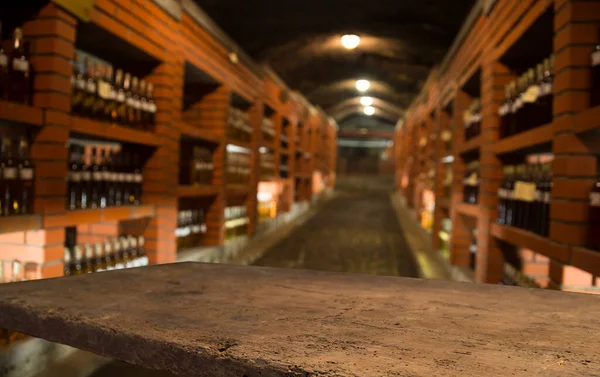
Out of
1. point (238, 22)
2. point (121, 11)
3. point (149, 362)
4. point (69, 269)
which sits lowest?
point (69, 269)

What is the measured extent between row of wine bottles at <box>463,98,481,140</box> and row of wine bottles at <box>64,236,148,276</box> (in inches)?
133

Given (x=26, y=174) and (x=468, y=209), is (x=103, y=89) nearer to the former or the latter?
(x=26, y=174)

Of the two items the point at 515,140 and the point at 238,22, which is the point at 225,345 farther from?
the point at 238,22

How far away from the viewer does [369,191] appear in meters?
16.8

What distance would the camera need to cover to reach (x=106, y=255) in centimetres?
345

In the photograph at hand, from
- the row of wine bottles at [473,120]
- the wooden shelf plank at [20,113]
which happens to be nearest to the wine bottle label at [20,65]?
the wooden shelf plank at [20,113]

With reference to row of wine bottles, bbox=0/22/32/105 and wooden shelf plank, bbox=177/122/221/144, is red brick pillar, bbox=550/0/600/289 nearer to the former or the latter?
row of wine bottles, bbox=0/22/32/105

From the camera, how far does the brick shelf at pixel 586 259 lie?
1893 millimetres

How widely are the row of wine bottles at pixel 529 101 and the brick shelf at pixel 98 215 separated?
3.00 metres

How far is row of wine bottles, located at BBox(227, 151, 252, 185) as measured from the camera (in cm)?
596

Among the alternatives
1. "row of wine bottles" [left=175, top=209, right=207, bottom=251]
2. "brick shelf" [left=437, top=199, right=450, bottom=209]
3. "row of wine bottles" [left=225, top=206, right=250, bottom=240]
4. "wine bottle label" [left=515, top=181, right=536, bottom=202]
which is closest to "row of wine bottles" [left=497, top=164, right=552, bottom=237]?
"wine bottle label" [left=515, top=181, right=536, bottom=202]

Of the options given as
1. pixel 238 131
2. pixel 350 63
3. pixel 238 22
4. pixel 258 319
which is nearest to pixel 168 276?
pixel 258 319

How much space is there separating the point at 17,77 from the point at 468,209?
3.84 m

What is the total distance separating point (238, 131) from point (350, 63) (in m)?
2.77
